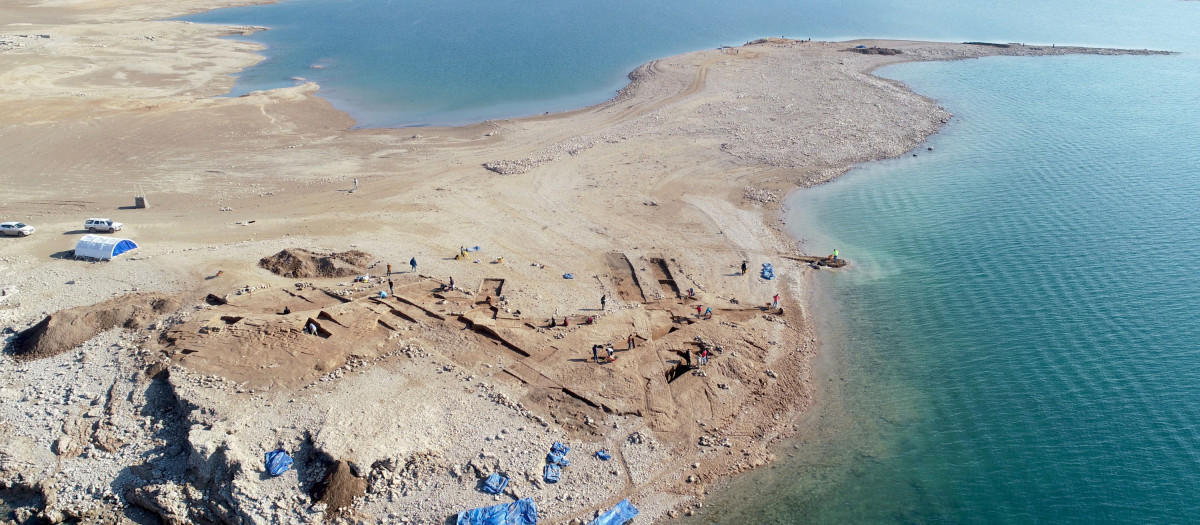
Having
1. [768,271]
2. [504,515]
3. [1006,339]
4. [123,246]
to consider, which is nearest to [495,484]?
[504,515]

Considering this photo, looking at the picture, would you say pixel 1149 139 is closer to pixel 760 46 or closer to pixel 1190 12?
pixel 760 46

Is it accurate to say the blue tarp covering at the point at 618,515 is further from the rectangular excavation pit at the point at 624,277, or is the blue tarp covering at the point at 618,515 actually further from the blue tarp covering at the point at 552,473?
the rectangular excavation pit at the point at 624,277

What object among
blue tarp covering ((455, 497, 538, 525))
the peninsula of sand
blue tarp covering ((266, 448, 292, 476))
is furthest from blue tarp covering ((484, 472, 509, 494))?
blue tarp covering ((266, 448, 292, 476))

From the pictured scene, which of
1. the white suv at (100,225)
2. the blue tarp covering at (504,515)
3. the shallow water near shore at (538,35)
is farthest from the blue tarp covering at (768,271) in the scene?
the white suv at (100,225)

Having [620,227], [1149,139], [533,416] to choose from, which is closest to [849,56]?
[1149,139]

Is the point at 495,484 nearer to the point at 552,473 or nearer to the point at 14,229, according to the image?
the point at 552,473
